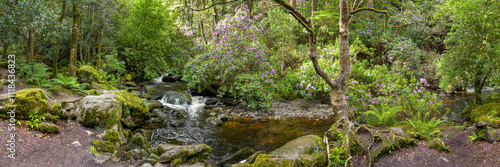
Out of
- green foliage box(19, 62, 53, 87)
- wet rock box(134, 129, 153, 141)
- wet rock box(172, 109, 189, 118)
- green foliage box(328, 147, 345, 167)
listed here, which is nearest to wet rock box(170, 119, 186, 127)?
wet rock box(172, 109, 189, 118)

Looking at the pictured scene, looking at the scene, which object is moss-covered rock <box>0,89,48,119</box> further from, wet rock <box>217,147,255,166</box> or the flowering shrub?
the flowering shrub

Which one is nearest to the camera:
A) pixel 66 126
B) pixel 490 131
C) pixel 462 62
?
pixel 490 131

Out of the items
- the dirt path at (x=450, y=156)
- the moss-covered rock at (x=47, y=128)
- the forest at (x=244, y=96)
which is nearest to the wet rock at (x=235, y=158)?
the forest at (x=244, y=96)

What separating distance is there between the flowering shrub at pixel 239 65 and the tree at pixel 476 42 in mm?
6318

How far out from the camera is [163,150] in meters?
6.48

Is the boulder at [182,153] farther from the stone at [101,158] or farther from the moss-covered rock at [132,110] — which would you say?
the moss-covered rock at [132,110]

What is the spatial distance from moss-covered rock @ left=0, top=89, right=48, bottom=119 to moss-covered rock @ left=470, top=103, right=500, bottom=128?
994cm

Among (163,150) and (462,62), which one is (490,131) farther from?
(163,150)

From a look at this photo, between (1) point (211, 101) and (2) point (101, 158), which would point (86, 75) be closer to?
(1) point (211, 101)

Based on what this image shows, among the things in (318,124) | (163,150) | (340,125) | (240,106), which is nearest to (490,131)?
(340,125)

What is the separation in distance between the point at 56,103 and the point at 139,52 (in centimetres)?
944

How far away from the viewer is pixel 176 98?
1236cm

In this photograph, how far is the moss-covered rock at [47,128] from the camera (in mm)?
5613

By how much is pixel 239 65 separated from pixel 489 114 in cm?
827
